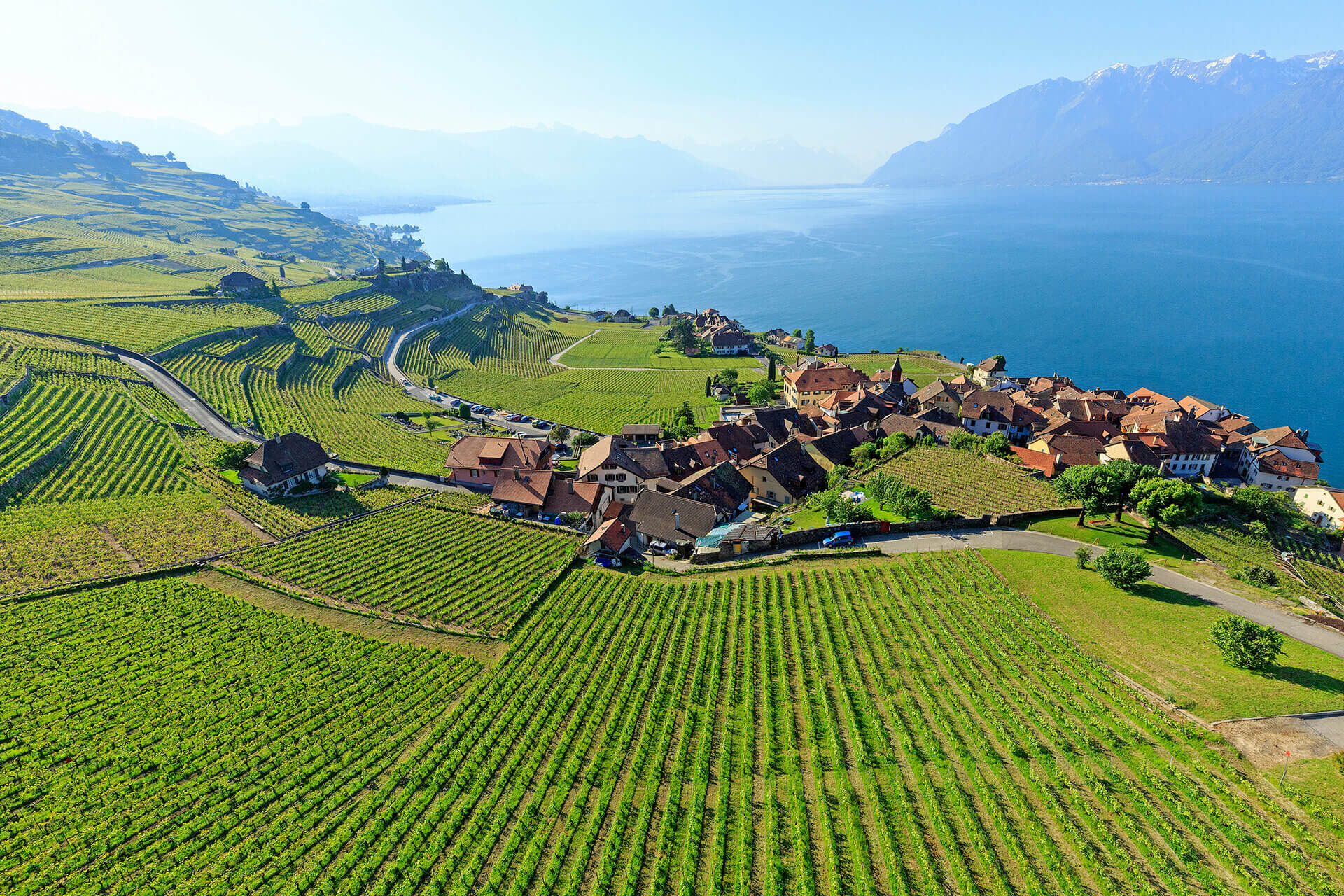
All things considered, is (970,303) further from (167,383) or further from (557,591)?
(167,383)

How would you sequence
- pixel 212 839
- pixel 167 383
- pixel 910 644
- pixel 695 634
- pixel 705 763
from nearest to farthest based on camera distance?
pixel 212 839 → pixel 705 763 → pixel 910 644 → pixel 695 634 → pixel 167 383

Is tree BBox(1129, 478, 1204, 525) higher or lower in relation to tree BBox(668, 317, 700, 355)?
lower

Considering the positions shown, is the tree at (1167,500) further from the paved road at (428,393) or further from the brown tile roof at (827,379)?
the paved road at (428,393)

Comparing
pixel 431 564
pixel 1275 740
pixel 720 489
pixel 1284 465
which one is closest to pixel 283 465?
pixel 431 564

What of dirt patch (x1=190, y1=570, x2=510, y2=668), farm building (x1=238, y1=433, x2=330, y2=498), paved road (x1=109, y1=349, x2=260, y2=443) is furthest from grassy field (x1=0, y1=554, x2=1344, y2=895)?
paved road (x1=109, y1=349, x2=260, y2=443)

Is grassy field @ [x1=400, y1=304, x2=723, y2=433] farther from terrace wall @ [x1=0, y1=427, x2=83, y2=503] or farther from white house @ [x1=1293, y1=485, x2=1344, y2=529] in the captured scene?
white house @ [x1=1293, y1=485, x2=1344, y2=529]

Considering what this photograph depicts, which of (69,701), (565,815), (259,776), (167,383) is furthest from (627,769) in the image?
(167,383)

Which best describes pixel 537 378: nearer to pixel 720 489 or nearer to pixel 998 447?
pixel 720 489
